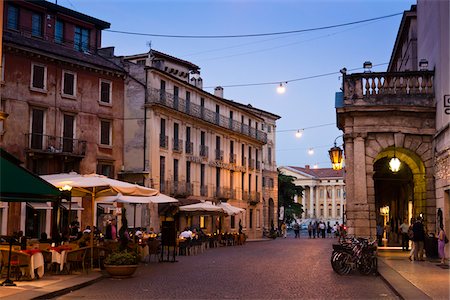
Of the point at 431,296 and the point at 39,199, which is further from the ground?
the point at 39,199

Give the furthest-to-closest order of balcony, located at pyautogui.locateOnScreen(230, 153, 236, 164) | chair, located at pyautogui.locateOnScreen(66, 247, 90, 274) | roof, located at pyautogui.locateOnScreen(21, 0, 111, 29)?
balcony, located at pyautogui.locateOnScreen(230, 153, 236, 164)
roof, located at pyautogui.locateOnScreen(21, 0, 111, 29)
chair, located at pyautogui.locateOnScreen(66, 247, 90, 274)

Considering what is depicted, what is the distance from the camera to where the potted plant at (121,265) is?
15836 millimetres

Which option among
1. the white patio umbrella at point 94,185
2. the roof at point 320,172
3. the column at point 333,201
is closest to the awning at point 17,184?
the white patio umbrella at point 94,185

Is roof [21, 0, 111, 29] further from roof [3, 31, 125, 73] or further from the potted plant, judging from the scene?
the potted plant

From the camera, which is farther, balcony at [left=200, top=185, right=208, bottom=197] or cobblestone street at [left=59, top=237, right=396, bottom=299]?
balcony at [left=200, top=185, right=208, bottom=197]

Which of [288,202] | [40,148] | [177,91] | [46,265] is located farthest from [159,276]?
[288,202]

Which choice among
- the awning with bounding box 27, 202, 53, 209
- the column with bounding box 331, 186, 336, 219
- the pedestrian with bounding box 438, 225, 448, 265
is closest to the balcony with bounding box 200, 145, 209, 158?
the awning with bounding box 27, 202, 53, 209

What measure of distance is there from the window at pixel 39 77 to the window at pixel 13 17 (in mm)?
4786

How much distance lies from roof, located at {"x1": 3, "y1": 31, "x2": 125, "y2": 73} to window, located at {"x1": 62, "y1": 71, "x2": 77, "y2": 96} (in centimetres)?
91

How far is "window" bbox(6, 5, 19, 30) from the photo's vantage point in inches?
1533

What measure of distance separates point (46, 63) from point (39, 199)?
82.5 feet

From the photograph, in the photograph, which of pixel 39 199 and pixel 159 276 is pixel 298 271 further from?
pixel 39 199

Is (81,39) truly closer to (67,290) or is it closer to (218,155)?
(218,155)

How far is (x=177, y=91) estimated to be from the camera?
152 ft
